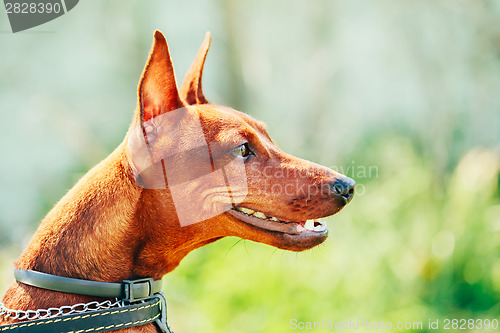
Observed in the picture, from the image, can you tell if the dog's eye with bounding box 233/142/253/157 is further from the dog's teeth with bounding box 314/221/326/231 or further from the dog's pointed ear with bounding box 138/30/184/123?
the dog's teeth with bounding box 314/221/326/231

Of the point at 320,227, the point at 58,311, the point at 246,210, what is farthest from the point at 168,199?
the point at 320,227

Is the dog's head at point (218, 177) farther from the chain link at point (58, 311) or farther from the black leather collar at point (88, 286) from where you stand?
the chain link at point (58, 311)

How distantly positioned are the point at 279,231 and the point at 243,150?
0.40m

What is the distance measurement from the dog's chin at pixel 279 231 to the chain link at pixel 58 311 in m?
0.62

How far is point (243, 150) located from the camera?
7.70 ft

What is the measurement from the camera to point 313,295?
16.3 ft

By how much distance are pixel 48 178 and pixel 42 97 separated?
1568 millimetres

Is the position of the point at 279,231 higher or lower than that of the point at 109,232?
Result: lower

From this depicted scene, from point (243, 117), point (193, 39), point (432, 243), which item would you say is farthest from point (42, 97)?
point (243, 117)

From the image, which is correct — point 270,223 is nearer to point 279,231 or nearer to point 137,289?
point 279,231

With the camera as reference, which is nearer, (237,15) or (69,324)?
(69,324)

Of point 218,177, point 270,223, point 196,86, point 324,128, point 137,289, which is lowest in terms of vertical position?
point 324,128

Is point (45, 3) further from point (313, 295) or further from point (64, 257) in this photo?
point (313, 295)

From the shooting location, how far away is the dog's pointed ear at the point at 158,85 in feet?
6.86
